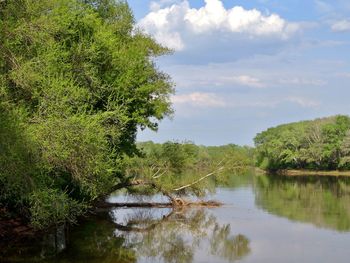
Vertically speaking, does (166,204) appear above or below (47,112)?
below

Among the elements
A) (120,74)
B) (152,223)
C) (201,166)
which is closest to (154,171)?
(201,166)

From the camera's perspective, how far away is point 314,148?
97188mm

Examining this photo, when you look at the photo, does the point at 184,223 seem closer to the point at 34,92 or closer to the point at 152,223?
the point at 152,223

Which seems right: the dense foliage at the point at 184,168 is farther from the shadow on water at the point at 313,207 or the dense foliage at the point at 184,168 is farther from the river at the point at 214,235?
the shadow on water at the point at 313,207

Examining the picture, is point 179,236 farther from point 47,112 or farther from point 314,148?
point 314,148

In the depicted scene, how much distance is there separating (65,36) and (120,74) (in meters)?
4.97

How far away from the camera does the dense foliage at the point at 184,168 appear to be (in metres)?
38.0

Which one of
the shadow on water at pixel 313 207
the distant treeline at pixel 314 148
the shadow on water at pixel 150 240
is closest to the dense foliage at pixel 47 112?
the shadow on water at pixel 150 240

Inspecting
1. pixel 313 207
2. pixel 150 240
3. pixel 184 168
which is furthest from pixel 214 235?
pixel 313 207

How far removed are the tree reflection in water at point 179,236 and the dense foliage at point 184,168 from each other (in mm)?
2939

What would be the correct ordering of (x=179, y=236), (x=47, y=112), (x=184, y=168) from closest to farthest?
1. (x=47, y=112)
2. (x=179, y=236)
3. (x=184, y=168)

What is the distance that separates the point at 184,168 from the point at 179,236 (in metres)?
13.4

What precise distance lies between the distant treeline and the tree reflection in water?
63.7m

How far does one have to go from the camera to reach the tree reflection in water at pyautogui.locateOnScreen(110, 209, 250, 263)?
2236 cm
